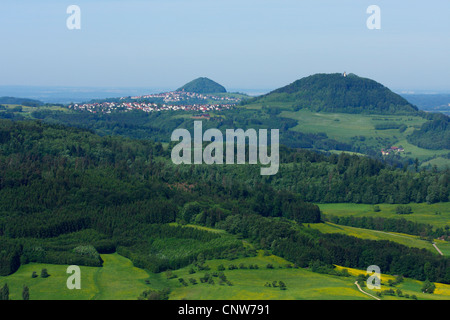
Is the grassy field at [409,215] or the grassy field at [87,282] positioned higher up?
the grassy field at [87,282]

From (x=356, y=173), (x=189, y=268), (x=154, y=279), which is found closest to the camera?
(x=154, y=279)

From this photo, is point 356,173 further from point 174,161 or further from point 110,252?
point 110,252

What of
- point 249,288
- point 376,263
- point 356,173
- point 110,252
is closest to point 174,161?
point 356,173

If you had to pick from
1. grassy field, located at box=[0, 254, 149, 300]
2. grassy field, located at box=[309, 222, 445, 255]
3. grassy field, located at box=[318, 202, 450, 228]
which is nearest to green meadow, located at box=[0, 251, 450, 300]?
grassy field, located at box=[0, 254, 149, 300]

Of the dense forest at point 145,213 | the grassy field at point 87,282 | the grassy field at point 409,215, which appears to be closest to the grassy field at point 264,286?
the dense forest at point 145,213

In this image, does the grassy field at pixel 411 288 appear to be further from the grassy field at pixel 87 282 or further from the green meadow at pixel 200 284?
the grassy field at pixel 87 282

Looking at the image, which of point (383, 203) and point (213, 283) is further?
point (383, 203)
